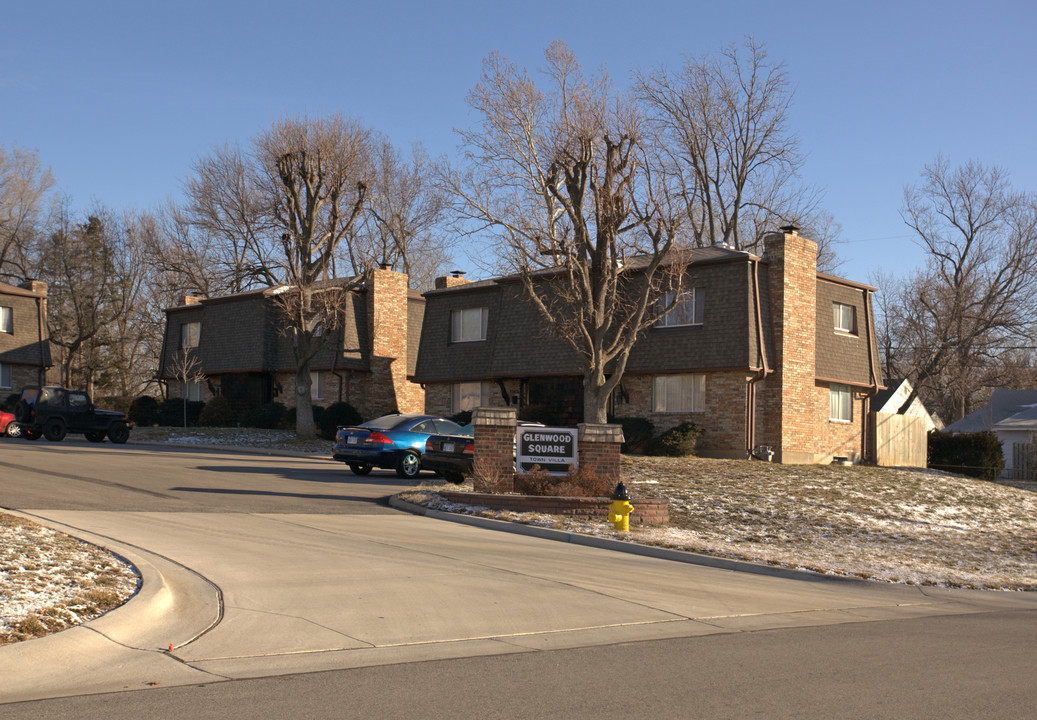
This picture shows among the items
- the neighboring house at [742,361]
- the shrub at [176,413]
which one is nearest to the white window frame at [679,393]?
the neighboring house at [742,361]

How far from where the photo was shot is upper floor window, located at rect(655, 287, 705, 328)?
31.0m

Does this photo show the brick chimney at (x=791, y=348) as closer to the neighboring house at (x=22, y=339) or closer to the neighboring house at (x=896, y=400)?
the neighboring house at (x=896, y=400)

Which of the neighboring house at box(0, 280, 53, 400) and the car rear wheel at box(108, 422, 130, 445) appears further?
the neighboring house at box(0, 280, 53, 400)

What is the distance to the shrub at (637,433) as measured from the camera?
3038 cm

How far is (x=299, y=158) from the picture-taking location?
35719 mm

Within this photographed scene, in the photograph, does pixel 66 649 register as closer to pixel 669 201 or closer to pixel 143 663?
pixel 143 663

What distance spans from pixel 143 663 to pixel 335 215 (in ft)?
99.0

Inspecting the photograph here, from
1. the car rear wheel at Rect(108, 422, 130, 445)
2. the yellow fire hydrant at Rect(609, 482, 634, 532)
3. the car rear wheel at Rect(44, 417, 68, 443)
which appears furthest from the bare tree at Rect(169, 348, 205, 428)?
the yellow fire hydrant at Rect(609, 482, 634, 532)

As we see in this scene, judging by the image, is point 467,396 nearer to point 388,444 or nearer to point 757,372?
point 757,372

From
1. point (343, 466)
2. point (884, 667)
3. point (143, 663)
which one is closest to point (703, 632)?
point (884, 667)

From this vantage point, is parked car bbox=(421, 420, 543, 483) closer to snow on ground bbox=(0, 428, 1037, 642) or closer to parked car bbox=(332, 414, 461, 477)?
snow on ground bbox=(0, 428, 1037, 642)

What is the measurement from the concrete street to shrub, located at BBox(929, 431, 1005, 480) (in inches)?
933

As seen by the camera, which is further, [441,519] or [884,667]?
[441,519]

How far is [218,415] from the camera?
136ft
